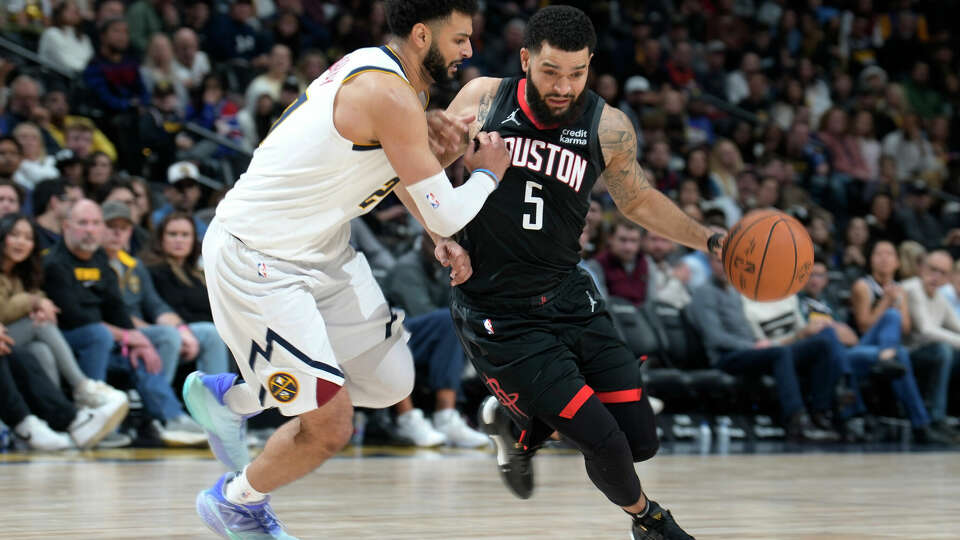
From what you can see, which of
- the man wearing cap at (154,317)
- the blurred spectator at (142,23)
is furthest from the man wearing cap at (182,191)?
the blurred spectator at (142,23)

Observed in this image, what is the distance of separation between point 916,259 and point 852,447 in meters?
2.67

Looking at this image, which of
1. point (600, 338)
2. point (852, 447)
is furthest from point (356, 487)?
point (852, 447)

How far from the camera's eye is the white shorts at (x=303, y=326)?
324cm

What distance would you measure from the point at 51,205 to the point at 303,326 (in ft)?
14.9

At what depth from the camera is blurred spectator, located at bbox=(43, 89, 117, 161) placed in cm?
853

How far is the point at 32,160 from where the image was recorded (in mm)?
8078

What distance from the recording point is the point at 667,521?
3.50m

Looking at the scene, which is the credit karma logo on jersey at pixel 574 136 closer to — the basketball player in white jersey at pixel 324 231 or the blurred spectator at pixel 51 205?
the basketball player in white jersey at pixel 324 231

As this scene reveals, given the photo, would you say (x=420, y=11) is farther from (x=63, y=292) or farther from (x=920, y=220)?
(x=920, y=220)

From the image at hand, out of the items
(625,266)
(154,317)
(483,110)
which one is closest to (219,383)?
(483,110)

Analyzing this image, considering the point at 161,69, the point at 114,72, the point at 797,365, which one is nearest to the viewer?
the point at 797,365

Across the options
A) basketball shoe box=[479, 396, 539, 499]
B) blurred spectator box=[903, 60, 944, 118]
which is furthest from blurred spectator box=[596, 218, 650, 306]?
blurred spectator box=[903, 60, 944, 118]

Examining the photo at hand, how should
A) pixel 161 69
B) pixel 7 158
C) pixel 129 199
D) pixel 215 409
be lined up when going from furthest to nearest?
pixel 161 69 → pixel 7 158 → pixel 129 199 → pixel 215 409

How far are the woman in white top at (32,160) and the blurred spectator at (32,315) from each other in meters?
1.56
